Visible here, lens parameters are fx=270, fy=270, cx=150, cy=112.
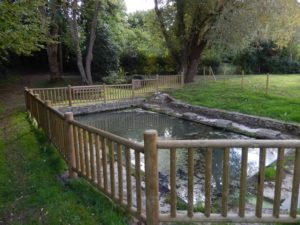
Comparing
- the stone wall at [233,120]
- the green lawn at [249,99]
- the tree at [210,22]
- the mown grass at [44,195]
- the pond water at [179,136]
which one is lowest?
the pond water at [179,136]

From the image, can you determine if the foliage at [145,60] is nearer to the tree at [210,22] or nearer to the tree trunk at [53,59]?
the tree at [210,22]

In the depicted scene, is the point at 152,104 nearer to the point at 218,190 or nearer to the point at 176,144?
the point at 218,190

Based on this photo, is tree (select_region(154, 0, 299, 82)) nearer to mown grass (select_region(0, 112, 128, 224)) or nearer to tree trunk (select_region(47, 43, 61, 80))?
tree trunk (select_region(47, 43, 61, 80))

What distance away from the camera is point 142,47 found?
2205cm

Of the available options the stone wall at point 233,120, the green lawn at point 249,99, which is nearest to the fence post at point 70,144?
the stone wall at point 233,120

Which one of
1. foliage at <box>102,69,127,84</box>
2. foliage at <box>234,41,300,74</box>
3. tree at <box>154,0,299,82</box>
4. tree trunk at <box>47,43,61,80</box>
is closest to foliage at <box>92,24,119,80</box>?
foliage at <box>102,69,127,84</box>

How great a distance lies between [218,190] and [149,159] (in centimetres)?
240

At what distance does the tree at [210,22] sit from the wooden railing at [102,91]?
7.37 ft

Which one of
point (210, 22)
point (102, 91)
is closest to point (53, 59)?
point (102, 91)

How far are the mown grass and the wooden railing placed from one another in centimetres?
654

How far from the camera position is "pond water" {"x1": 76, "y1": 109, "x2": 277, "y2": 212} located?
476 cm

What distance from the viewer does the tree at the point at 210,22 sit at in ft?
43.3

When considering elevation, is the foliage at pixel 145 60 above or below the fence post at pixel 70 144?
above

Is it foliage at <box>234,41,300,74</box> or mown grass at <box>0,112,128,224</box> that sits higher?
foliage at <box>234,41,300,74</box>
